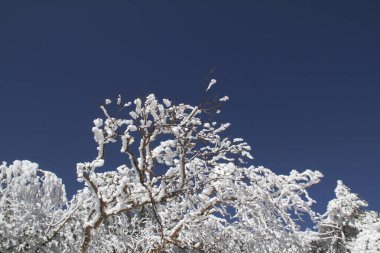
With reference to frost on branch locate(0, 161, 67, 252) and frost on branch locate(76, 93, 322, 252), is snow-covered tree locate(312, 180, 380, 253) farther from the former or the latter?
frost on branch locate(0, 161, 67, 252)

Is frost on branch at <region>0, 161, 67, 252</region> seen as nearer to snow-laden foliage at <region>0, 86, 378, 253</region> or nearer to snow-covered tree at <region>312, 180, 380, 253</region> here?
snow-laden foliage at <region>0, 86, 378, 253</region>

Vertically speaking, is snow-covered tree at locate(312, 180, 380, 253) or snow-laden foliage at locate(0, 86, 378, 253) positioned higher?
snow-covered tree at locate(312, 180, 380, 253)

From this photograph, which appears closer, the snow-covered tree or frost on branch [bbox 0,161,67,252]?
frost on branch [bbox 0,161,67,252]

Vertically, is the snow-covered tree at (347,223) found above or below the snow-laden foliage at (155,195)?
above

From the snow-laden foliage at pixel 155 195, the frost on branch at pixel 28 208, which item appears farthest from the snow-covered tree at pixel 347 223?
the frost on branch at pixel 28 208

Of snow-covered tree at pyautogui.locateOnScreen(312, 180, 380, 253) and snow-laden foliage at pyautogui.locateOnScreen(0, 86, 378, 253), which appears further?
snow-covered tree at pyautogui.locateOnScreen(312, 180, 380, 253)

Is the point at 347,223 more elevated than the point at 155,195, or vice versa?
the point at 347,223

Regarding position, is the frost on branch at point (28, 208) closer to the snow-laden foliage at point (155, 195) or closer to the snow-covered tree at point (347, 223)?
the snow-laden foliage at point (155, 195)

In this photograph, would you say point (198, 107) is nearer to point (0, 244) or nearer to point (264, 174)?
point (264, 174)

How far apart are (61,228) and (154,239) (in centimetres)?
294

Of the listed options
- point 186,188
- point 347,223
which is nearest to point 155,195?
point 186,188

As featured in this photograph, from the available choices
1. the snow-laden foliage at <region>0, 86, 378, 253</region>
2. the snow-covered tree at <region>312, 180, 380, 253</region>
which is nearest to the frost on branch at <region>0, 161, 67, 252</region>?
the snow-laden foliage at <region>0, 86, 378, 253</region>

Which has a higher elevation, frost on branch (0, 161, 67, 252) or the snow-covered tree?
the snow-covered tree

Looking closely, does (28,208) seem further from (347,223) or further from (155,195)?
(347,223)
